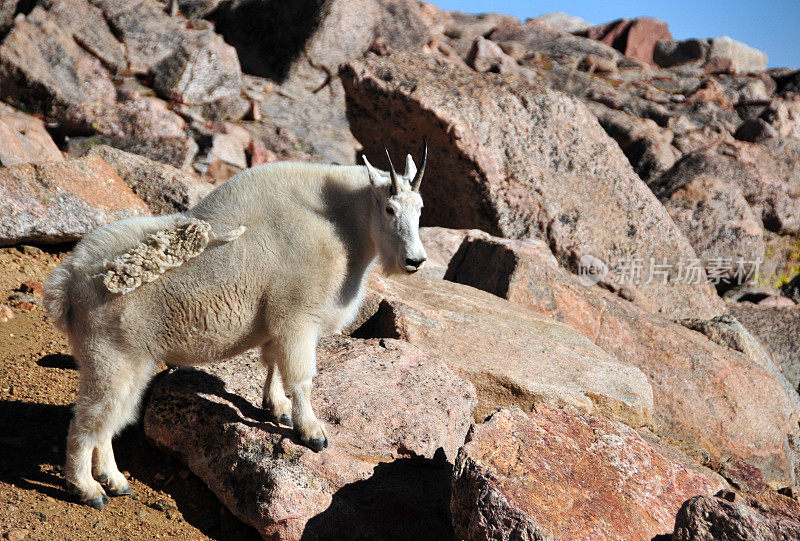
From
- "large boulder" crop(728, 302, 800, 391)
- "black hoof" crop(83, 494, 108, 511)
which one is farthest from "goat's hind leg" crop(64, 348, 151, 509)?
"large boulder" crop(728, 302, 800, 391)

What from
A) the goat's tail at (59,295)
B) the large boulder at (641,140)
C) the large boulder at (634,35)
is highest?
the large boulder at (634,35)

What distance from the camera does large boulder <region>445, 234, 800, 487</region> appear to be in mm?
8602

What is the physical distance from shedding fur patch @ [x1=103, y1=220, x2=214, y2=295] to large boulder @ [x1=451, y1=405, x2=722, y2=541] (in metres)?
2.12

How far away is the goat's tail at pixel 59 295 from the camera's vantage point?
16.1ft

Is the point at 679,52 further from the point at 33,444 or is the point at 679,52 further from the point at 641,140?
the point at 33,444

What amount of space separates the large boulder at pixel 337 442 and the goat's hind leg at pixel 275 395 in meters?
0.10

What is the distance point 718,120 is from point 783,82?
18.4ft

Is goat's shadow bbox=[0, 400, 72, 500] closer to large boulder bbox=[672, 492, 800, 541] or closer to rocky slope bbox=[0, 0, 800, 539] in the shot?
rocky slope bbox=[0, 0, 800, 539]

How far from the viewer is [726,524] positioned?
12.5 feet

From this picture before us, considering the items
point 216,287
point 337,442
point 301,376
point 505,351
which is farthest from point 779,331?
point 216,287

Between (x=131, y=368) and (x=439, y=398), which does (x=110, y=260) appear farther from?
(x=439, y=398)

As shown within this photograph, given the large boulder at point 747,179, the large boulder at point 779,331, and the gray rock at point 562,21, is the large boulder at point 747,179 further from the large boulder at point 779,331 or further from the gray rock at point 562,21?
the gray rock at point 562,21

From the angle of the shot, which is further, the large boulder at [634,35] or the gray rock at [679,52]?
the large boulder at [634,35]

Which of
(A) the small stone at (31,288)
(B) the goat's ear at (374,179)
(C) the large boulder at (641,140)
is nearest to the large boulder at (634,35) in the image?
(C) the large boulder at (641,140)
